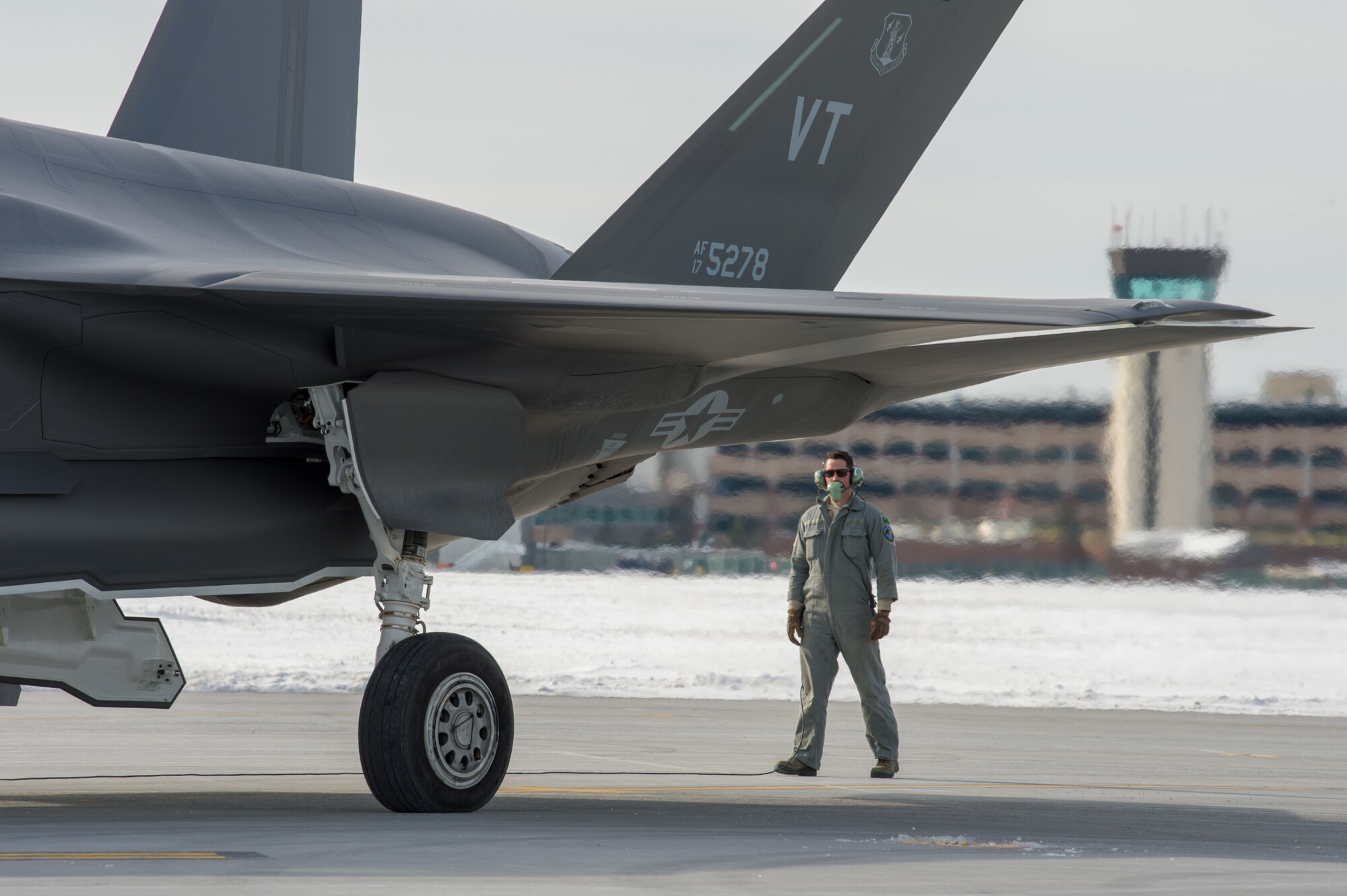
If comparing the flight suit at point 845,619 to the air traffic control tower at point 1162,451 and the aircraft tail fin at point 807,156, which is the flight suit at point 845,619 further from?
the air traffic control tower at point 1162,451

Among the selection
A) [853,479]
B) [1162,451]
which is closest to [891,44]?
[853,479]

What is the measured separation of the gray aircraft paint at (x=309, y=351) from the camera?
751 cm

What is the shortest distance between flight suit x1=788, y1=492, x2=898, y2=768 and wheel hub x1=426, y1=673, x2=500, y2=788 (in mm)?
2711

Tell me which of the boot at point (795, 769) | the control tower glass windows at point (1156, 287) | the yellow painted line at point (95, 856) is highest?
the control tower glass windows at point (1156, 287)

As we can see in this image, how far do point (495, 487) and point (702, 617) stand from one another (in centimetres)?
1796

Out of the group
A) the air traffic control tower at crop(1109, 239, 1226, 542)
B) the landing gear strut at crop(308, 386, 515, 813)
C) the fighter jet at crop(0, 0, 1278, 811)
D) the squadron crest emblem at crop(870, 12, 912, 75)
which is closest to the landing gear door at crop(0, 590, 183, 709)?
the fighter jet at crop(0, 0, 1278, 811)

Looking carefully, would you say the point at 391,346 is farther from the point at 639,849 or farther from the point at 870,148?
the point at 870,148

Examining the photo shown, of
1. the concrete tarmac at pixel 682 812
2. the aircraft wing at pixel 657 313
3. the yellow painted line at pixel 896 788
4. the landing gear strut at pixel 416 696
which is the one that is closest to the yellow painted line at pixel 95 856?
the concrete tarmac at pixel 682 812

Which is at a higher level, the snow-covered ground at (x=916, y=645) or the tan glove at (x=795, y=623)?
the tan glove at (x=795, y=623)

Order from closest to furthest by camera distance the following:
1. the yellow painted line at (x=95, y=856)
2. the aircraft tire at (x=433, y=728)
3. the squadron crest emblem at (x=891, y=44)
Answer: the yellow painted line at (x=95, y=856) < the aircraft tire at (x=433, y=728) < the squadron crest emblem at (x=891, y=44)

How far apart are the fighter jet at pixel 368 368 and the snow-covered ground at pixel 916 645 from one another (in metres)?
9.50

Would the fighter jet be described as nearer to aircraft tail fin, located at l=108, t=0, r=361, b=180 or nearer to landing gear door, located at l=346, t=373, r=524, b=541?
landing gear door, located at l=346, t=373, r=524, b=541

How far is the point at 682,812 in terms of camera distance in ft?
27.4

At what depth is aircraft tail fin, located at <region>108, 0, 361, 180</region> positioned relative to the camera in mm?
11352
